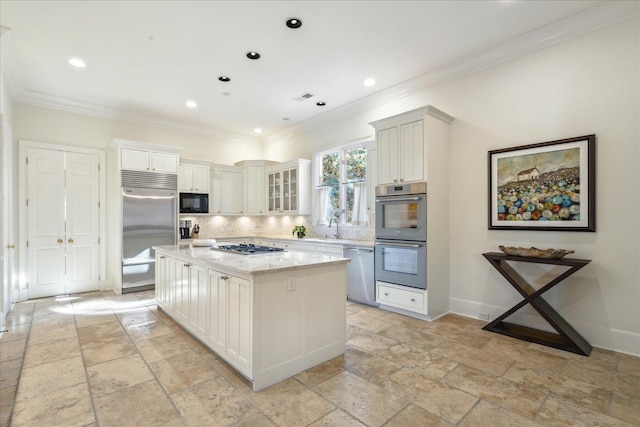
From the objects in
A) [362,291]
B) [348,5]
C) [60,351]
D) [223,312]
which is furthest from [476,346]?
[60,351]

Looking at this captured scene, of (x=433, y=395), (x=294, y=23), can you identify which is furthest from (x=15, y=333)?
(x=294, y=23)

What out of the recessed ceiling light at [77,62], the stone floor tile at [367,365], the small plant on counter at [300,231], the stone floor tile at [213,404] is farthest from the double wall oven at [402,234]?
the recessed ceiling light at [77,62]

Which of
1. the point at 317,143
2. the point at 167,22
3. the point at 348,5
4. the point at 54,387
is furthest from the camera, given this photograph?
the point at 317,143

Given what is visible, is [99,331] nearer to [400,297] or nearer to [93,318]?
[93,318]

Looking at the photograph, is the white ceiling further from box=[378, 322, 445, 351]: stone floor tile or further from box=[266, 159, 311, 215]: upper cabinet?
box=[378, 322, 445, 351]: stone floor tile

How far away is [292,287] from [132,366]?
1627mm

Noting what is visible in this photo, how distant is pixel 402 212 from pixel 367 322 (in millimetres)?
1468

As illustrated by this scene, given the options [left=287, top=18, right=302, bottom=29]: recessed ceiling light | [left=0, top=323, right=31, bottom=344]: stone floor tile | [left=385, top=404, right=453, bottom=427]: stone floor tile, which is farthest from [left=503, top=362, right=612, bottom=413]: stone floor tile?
[left=0, top=323, right=31, bottom=344]: stone floor tile

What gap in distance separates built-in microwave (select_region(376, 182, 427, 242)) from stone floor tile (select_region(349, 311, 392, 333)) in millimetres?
1072

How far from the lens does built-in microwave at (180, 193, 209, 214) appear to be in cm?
619

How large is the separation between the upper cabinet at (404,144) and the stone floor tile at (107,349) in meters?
3.52

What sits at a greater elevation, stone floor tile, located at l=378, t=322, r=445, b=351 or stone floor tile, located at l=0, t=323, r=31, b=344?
stone floor tile, located at l=378, t=322, r=445, b=351

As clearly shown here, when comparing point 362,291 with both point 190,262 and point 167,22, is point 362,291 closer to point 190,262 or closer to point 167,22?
point 190,262

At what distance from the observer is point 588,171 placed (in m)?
3.09
